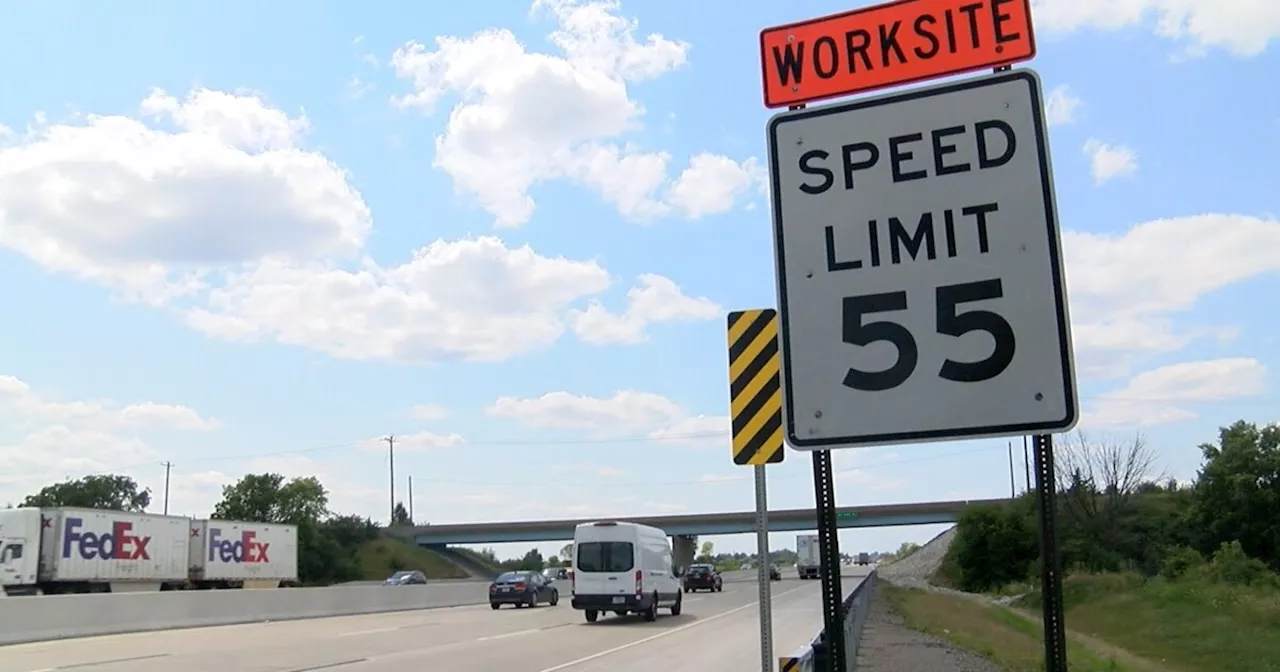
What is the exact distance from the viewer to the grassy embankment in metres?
27.9

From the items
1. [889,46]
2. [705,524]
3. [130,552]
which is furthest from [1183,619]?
[705,524]

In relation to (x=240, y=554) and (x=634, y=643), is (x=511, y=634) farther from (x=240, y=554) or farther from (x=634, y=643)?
(x=240, y=554)

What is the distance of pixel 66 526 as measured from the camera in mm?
42219

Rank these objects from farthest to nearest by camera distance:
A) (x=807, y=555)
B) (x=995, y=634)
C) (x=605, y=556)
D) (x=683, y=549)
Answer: (x=683, y=549) → (x=807, y=555) → (x=605, y=556) → (x=995, y=634)

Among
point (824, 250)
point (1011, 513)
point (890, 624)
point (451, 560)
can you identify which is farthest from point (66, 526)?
point (451, 560)

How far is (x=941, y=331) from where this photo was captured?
3.09 metres

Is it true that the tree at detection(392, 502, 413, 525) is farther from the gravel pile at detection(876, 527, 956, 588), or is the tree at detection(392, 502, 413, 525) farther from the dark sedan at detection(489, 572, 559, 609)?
the dark sedan at detection(489, 572, 559, 609)

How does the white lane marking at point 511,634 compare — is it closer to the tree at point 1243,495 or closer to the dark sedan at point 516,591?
the dark sedan at point 516,591

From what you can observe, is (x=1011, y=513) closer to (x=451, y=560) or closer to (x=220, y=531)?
(x=220, y=531)

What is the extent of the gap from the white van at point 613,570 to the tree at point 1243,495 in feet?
162

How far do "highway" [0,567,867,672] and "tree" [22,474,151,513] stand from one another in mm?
108868

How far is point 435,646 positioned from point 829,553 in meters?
20.8

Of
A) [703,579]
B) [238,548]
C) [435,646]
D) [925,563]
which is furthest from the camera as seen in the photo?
[925,563]

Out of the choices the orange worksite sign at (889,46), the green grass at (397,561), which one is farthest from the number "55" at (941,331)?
the green grass at (397,561)
